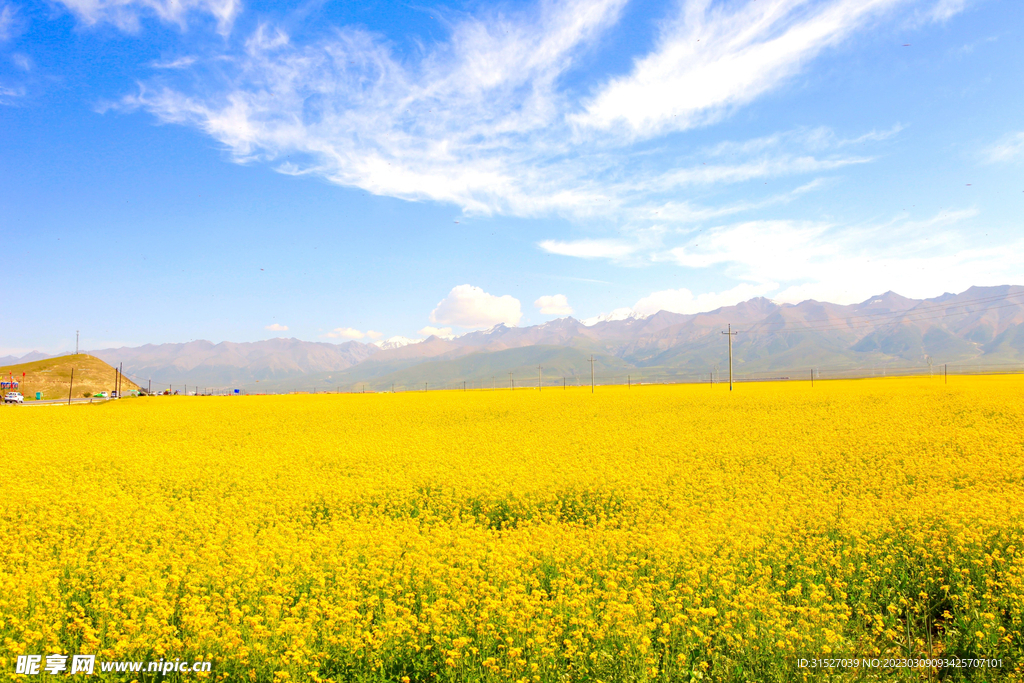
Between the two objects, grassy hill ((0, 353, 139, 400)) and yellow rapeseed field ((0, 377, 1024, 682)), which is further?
grassy hill ((0, 353, 139, 400))

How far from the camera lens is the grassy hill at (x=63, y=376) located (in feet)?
417

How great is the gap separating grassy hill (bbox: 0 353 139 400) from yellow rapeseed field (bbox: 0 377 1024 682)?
147905mm

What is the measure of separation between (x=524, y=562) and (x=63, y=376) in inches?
6991

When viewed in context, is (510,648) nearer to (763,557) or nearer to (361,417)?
(763,557)

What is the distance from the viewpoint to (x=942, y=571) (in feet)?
30.4

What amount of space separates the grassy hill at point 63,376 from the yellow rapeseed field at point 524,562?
14791 cm

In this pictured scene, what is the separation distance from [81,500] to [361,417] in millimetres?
28599

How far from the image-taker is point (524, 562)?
9.32m

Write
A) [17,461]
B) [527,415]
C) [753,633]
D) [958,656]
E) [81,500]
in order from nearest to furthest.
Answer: [753,633] < [958,656] < [81,500] < [17,461] < [527,415]

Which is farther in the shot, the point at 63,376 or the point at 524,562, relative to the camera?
the point at 63,376

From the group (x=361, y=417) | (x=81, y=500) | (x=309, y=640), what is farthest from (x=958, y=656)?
(x=361, y=417)

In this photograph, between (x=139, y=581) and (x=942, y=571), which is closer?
(x=139, y=581)

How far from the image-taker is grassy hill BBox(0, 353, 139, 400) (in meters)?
127

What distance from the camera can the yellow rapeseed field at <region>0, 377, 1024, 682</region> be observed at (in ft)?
21.6
